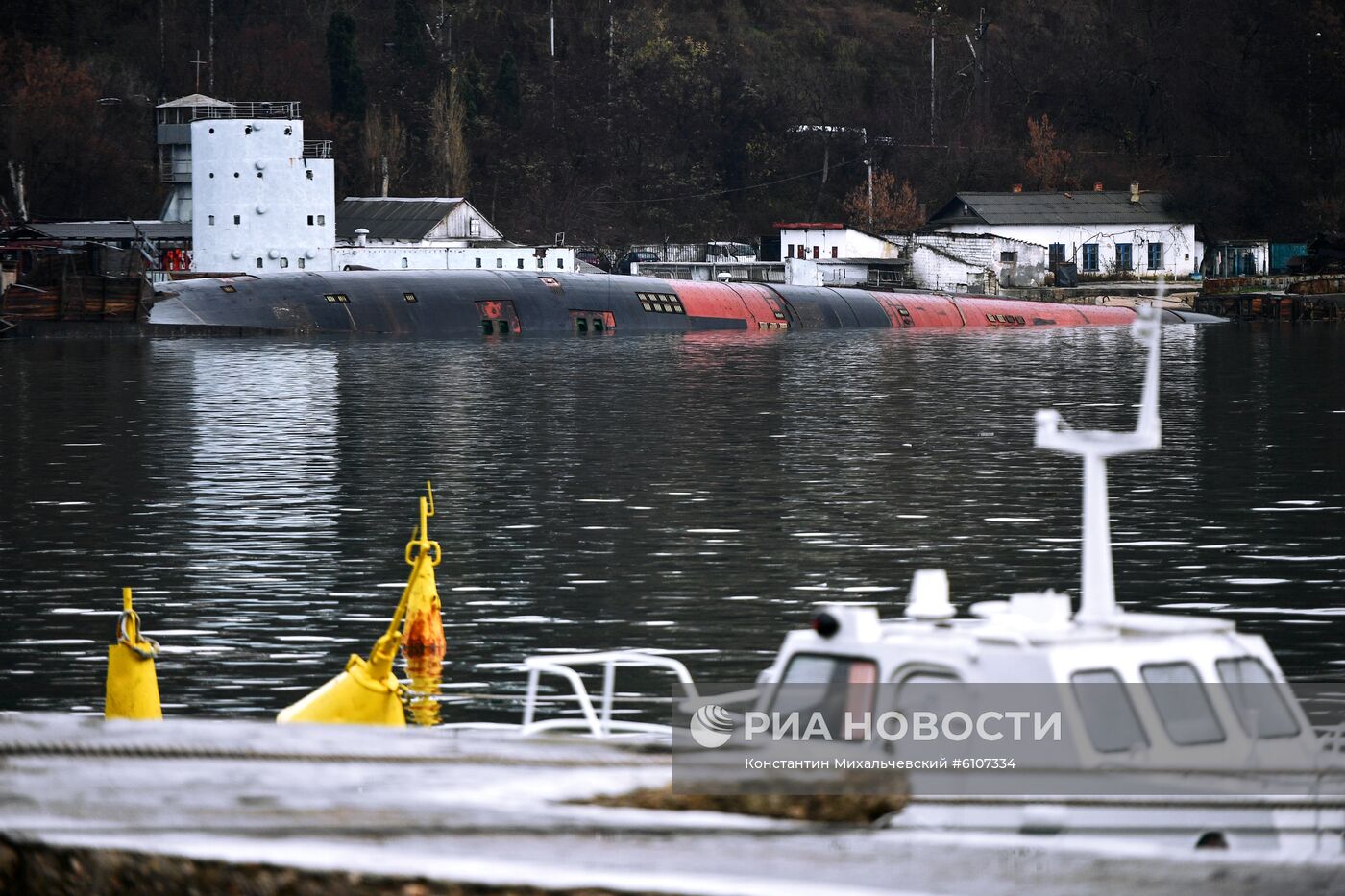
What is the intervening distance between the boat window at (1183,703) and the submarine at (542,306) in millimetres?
97035

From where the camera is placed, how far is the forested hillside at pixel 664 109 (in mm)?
156375

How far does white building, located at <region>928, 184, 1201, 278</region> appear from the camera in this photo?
14750 centimetres

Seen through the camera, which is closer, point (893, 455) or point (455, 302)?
point (893, 455)

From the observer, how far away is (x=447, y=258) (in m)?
125

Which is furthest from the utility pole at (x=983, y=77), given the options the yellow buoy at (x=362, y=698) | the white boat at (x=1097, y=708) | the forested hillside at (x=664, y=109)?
the white boat at (x=1097, y=708)

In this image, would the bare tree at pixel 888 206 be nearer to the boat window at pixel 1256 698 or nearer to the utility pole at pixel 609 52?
the utility pole at pixel 609 52

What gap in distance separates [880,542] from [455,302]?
7652 centimetres

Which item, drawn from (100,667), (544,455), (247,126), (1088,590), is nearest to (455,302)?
(247,126)

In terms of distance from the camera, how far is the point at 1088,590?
1280 cm

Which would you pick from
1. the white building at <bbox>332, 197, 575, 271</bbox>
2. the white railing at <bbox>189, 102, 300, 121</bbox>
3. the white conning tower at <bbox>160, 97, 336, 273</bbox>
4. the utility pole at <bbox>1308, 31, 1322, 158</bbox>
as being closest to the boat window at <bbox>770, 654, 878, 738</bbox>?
the white conning tower at <bbox>160, 97, 336, 273</bbox>

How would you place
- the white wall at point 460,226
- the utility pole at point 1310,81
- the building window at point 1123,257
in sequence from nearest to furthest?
the white wall at point 460,226, the building window at point 1123,257, the utility pole at point 1310,81

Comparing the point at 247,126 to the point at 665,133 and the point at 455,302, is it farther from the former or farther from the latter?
the point at 665,133

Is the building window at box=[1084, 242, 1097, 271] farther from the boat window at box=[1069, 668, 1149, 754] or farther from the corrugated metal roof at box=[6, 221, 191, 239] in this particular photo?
the boat window at box=[1069, 668, 1149, 754]

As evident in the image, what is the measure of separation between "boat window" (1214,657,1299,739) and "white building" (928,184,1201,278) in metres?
136
